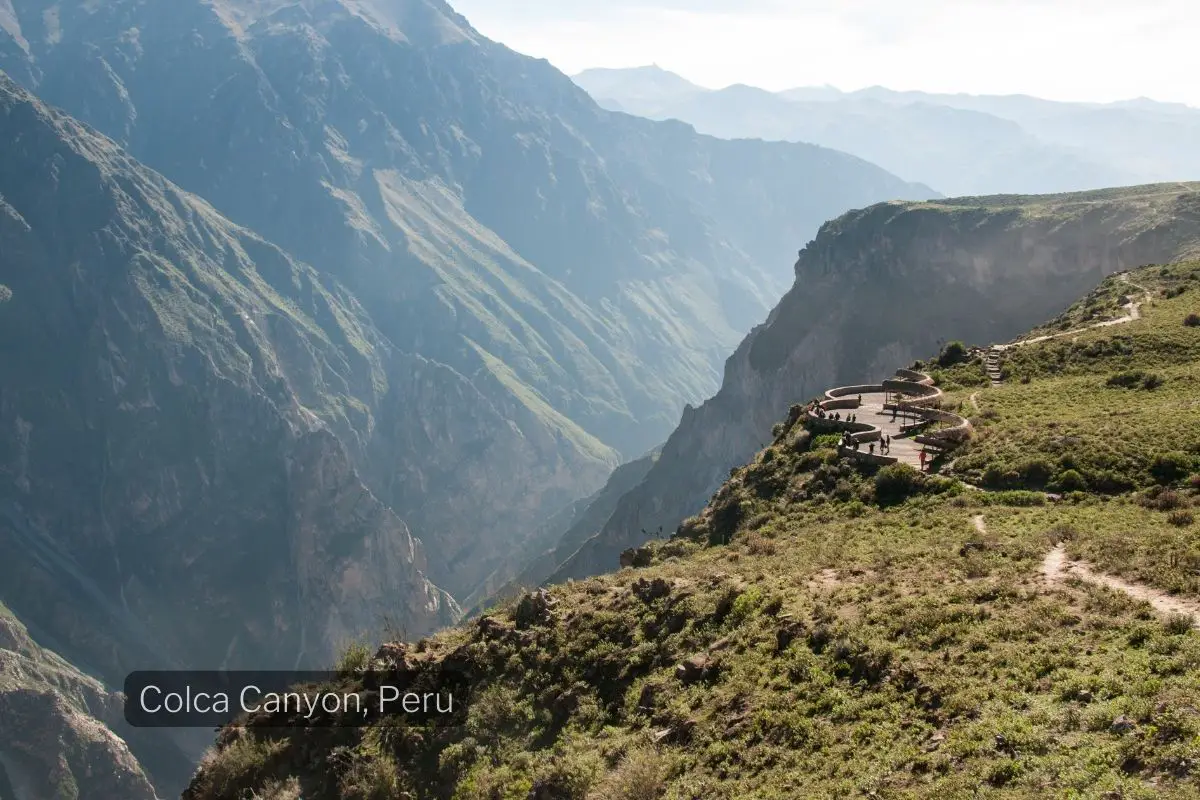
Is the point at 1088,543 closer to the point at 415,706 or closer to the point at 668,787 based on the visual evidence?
the point at 668,787

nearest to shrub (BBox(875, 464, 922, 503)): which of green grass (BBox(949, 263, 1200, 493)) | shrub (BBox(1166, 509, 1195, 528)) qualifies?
green grass (BBox(949, 263, 1200, 493))

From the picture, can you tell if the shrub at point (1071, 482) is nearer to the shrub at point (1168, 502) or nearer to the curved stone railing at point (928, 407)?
the shrub at point (1168, 502)

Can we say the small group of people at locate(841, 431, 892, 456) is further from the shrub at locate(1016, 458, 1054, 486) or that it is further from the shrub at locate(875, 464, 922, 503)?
the shrub at locate(1016, 458, 1054, 486)

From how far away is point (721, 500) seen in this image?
49406 millimetres

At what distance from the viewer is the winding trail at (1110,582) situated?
19.3 meters

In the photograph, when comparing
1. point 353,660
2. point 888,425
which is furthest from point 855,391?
point 353,660

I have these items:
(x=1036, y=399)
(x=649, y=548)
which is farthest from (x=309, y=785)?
(x=1036, y=399)

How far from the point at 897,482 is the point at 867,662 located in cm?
1997

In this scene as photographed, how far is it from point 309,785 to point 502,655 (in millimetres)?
6239

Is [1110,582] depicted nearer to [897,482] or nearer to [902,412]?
[897,482]

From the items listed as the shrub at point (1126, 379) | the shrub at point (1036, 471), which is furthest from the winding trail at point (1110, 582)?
the shrub at point (1126, 379)

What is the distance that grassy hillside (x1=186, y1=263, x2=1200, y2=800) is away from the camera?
15.3 metres

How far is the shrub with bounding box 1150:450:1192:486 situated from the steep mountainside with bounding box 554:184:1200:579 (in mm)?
98025

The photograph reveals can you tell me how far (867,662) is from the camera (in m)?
19.4
